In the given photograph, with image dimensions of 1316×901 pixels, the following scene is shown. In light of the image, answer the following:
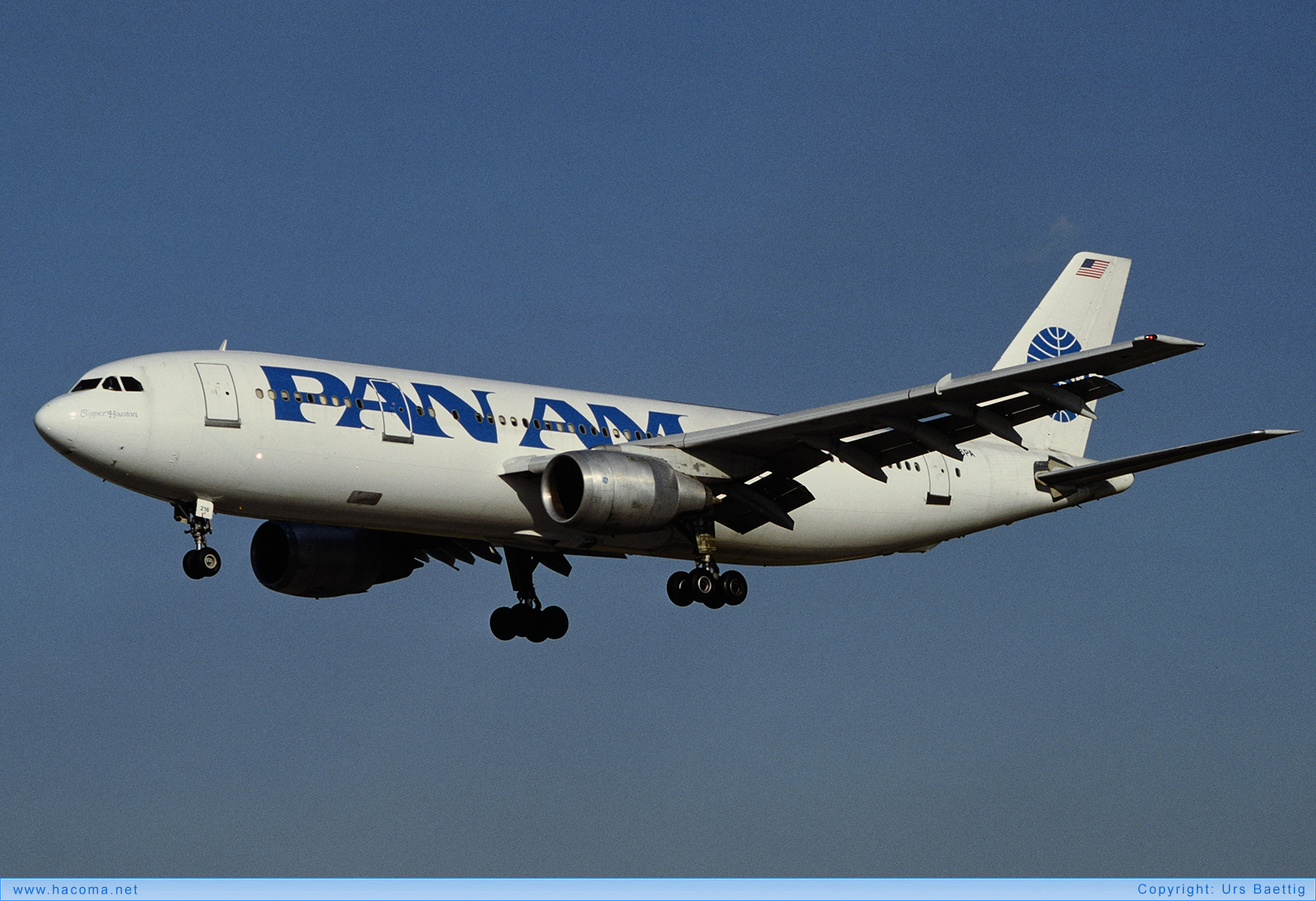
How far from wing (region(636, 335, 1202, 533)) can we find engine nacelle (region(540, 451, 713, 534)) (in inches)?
64.1

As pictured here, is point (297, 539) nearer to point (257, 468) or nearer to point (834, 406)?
point (257, 468)

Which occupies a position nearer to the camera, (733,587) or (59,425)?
(59,425)

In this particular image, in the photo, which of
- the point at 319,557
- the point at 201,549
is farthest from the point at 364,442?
the point at 319,557

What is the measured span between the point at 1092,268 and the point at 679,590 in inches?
668

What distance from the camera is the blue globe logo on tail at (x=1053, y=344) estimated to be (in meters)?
44.1

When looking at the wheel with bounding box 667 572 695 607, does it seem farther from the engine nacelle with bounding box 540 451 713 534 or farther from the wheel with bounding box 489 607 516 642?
the wheel with bounding box 489 607 516 642

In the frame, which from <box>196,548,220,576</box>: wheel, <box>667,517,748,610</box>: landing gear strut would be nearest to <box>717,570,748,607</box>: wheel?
<box>667,517,748,610</box>: landing gear strut

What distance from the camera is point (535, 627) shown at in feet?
133

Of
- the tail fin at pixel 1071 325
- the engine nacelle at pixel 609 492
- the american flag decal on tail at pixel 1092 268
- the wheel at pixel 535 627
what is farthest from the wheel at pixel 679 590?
A: the american flag decal on tail at pixel 1092 268

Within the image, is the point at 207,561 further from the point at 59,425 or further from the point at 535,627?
the point at 535,627

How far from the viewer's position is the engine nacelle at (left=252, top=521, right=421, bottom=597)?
38281 mm

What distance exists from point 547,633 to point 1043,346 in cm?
1499

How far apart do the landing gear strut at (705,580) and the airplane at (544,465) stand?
→ 41 millimetres

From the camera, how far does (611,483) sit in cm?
3234
